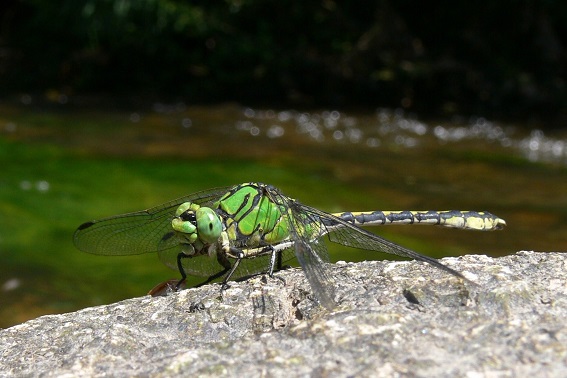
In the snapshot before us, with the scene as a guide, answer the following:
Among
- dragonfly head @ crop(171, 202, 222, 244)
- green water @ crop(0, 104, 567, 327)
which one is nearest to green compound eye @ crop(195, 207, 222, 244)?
dragonfly head @ crop(171, 202, 222, 244)

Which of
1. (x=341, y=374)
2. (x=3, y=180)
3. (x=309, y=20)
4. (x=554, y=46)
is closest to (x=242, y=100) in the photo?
(x=309, y=20)

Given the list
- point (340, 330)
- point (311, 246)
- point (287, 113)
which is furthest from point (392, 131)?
point (340, 330)

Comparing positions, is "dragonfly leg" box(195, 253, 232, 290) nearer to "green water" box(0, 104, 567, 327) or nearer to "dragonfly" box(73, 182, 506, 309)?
"dragonfly" box(73, 182, 506, 309)

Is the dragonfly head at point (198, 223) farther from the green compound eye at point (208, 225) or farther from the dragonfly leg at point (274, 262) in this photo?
the dragonfly leg at point (274, 262)

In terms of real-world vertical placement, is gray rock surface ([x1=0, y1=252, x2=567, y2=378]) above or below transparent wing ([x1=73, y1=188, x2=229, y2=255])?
below

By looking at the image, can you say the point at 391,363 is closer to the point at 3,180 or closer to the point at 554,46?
the point at 3,180

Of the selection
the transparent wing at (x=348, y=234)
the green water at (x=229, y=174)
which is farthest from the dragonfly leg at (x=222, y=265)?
the green water at (x=229, y=174)
